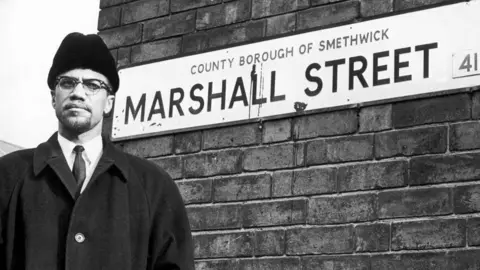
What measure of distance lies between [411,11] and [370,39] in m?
0.23

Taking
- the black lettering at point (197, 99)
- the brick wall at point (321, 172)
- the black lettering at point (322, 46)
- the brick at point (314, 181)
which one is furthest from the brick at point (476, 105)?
the black lettering at point (197, 99)

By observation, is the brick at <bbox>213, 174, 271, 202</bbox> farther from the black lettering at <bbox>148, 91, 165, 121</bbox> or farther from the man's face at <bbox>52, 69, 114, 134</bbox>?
the man's face at <bbox>52, 69, 114, 134</bbox>

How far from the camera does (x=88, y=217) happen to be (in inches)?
116

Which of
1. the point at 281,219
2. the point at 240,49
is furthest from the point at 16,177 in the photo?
the point at 240,49

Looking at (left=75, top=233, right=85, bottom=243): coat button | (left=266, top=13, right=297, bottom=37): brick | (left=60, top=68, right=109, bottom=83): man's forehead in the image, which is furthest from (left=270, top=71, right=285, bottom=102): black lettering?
(left=75, top=233, right=85, bottom=243): coat button

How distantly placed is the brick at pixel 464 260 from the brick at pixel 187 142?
5.08 ft

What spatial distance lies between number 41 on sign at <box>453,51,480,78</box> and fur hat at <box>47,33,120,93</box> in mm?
1693

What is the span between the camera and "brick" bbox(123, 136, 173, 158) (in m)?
5.16

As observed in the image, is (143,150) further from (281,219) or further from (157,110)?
(281,219)

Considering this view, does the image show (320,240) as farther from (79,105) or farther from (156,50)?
(79,105)

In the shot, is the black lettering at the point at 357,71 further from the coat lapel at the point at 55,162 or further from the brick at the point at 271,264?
the coat lapel at the point at 55,162

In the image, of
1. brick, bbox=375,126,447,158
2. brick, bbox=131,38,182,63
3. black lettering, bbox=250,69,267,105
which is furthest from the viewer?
brick, bbox=131,38,182,63

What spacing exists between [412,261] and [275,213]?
0.78m

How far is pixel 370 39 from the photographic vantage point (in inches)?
178
